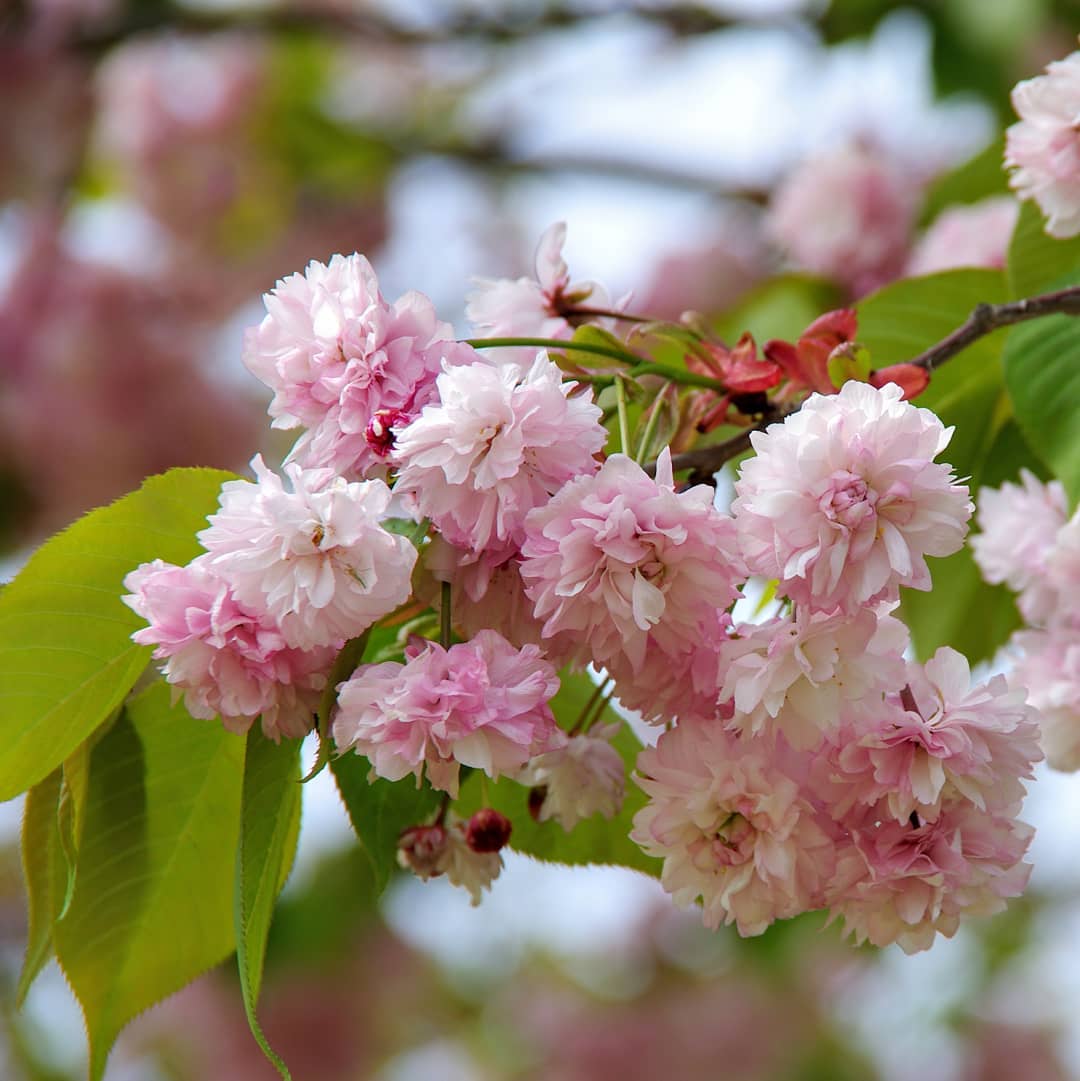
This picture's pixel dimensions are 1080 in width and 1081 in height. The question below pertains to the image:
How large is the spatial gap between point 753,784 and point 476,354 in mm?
204

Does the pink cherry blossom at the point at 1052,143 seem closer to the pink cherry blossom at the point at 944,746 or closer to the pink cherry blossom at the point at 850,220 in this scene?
the pink cherry blossom at the point at 944,746

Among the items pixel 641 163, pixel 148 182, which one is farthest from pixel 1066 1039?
pixel 148 182

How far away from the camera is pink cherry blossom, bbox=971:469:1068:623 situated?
80 cm

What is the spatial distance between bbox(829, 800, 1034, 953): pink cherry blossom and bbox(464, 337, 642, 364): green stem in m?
0.23

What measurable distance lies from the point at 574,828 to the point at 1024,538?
1.00 feet

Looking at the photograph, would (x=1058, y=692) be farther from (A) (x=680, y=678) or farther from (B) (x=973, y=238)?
(B) (x=973, y=238)

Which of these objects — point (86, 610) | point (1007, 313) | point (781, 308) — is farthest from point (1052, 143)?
point (781, 308)

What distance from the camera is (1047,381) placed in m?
0.79

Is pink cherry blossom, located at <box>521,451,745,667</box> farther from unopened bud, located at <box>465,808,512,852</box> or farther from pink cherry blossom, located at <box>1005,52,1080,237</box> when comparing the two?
pink cherry blossom, located at <box>1005,52,1080,237</box>

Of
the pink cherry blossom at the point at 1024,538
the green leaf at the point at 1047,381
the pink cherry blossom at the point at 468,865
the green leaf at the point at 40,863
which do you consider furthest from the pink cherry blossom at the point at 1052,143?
the green leaf at the point at 40,863

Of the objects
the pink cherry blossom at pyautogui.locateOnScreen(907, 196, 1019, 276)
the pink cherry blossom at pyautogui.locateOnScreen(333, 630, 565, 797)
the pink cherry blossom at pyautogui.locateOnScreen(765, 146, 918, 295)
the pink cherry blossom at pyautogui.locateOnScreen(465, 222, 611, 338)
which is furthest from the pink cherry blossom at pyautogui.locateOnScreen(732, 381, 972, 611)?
the pink cherry blossom at pyautogui.locateOnScreen(765, 146, 918, 295)

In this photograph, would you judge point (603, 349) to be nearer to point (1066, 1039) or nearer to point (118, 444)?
point (118, 444)

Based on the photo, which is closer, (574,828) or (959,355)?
(574,828)

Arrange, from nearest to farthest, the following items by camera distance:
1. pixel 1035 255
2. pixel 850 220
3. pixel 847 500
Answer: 1. pixel 847 500
2. pixel 1035 255
3. pixel 850 220
